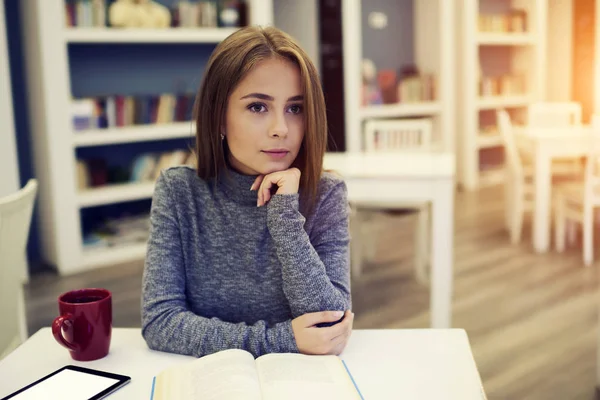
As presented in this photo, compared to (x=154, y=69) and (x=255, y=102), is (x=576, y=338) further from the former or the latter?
(x=154, y=69)

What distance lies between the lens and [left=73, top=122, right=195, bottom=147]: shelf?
3564 mm

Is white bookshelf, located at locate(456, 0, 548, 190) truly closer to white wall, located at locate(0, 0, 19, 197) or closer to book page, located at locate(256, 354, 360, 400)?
white wall, located at locate(0, 0, 19, 197)

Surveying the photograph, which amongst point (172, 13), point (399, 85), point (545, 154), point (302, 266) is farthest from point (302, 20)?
point (302, 266)

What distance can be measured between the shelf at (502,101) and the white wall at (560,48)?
36.3 inches

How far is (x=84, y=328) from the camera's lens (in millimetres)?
886

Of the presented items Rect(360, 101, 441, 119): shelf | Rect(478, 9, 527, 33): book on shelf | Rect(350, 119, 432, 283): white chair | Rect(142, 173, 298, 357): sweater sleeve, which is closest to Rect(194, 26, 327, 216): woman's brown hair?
Rect(142, 173, 298, 357): sweater sleeve

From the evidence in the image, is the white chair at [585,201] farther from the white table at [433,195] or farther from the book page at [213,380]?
the book page at [213,380]

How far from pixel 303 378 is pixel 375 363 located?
14cm

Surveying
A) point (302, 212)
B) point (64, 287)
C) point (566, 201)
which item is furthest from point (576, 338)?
point (64, 287)

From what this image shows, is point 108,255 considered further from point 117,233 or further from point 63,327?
point 63,327

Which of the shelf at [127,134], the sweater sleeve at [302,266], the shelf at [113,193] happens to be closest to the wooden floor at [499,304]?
the shelf at [113,193]

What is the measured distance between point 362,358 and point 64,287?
2.74m

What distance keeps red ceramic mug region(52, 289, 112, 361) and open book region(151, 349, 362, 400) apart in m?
0.14

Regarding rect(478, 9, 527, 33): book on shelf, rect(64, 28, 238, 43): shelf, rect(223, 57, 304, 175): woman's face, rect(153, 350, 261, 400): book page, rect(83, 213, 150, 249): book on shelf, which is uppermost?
rect(478, 9, 527, 33): book on shelf
